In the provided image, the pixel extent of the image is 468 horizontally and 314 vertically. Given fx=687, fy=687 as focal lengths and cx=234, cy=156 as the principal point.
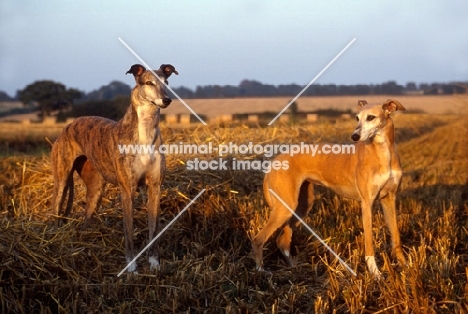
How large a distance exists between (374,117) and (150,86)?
9.18ft

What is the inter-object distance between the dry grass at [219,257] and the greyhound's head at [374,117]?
1.55 m

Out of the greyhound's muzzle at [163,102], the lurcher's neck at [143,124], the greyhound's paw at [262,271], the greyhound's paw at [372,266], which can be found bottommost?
the greyhound's paw at [262,271]

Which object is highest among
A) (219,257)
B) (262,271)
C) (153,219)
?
(153,219)

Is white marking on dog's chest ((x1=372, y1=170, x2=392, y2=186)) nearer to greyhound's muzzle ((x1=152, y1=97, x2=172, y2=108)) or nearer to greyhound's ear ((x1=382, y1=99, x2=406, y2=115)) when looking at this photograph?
greyhound's ear ((x1=382, y1=99, x2=406, y2=115))

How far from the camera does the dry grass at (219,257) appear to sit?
7.31 metres

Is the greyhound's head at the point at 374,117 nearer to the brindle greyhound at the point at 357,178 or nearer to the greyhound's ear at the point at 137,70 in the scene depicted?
the brindle greyhound at the point at 357,178

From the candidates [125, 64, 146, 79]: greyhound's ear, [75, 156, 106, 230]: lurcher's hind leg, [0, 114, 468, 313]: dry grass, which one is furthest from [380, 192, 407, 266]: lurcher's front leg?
[75, 156, 106, 230]: lurcher's hind leg

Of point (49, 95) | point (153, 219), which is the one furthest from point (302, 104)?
point (153, 219)

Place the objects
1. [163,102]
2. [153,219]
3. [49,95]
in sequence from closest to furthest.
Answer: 1. [163,102]
2. [153,219]
3. [49,95]

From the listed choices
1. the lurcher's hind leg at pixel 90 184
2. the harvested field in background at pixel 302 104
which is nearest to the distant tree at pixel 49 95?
the harvested field in background at pixel 302 104

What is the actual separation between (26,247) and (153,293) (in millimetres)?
1597

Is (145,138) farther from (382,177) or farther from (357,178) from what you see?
(382,177)

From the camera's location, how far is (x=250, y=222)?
10.1m

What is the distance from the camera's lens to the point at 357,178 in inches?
352
